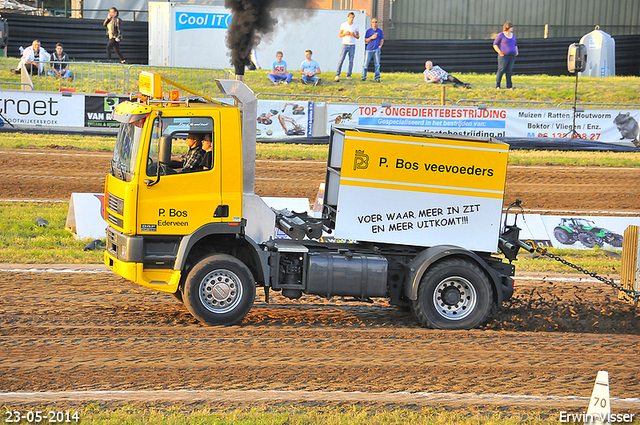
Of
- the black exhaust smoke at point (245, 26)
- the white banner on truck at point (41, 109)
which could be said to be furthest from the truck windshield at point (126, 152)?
the white banner on truck at point (41, 109)

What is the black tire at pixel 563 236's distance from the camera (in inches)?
537

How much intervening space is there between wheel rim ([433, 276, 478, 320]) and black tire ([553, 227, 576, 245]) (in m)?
5.80

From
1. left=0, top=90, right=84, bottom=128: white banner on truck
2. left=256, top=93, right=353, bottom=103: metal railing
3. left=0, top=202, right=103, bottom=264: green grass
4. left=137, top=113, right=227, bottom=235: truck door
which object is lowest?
left=0, top=202, right=103, bottom=264: green grass

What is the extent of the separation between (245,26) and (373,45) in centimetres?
1435

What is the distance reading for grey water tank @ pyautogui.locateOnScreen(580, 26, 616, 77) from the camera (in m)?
32.1

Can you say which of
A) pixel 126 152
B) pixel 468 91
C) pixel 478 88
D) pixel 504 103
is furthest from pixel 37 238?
pixel 478 88

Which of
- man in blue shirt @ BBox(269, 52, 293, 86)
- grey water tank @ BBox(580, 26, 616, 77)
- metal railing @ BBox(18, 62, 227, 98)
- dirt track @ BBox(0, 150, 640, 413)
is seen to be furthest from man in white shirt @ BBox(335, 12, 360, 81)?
dirt track @ BBox(0, 150, 640, 413)

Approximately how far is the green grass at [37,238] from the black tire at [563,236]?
803cm

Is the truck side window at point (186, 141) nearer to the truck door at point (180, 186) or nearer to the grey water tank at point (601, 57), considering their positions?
the truck door at point (180, 186)

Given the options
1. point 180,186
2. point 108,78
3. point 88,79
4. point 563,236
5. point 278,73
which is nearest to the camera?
point 180,186

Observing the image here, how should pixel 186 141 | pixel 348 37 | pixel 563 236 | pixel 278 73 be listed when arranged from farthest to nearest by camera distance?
pixel 348 37 < pixel 278 73 < pixel 563 236 < pixel 186 141

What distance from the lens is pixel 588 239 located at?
1368 cm

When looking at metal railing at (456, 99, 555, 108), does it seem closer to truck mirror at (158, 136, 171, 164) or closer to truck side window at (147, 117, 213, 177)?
truck side window at (147, 117, 213, 177)

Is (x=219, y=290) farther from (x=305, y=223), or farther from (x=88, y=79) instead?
(x=88, y=79)
